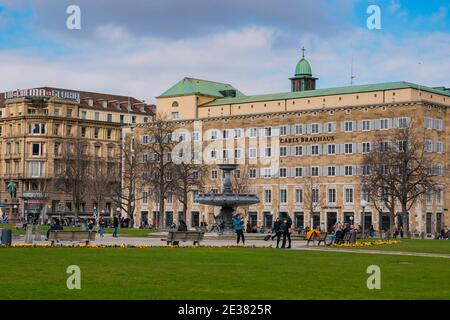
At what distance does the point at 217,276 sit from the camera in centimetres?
2862

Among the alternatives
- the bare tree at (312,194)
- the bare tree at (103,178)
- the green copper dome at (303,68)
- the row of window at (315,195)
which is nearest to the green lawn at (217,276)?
the row of window at (315,195)

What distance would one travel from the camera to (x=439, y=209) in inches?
4729

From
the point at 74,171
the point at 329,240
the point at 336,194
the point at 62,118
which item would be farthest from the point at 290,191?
the point at 329,240

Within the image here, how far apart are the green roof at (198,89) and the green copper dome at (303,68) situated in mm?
11257

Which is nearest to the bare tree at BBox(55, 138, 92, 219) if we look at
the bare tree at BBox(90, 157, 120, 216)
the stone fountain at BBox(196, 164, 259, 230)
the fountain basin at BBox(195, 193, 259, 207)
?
the bare tree at BBox(90, 157, 120, 216)

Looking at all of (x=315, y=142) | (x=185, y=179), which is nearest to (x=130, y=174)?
(x=185, y=179)

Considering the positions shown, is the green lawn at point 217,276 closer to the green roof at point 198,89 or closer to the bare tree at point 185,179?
the bare tree at point 185,179

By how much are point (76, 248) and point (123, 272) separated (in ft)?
56.4

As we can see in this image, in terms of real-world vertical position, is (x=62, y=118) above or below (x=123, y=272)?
above

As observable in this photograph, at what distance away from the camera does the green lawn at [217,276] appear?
23.5m

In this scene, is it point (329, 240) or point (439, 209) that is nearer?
point (329, 240)

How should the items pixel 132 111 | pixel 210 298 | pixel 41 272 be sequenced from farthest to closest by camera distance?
1. pixel 132 111
2. pixel 41 272
3. pixel 210 298

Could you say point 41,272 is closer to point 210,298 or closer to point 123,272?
point 123,272
